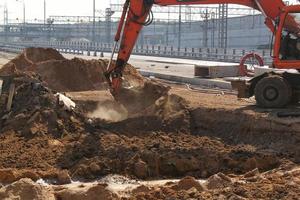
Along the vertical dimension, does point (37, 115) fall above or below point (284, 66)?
below

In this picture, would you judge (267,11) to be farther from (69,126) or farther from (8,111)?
(8,111)

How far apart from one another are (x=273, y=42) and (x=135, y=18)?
339 centimetres

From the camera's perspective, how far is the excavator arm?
12711 mm

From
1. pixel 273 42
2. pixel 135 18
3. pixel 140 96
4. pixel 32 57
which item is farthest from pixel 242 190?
pixel 32 57

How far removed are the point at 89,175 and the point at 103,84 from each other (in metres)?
8.82

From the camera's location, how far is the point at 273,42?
12.7 m

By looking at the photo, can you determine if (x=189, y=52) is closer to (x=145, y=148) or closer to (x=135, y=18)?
(x=135, y=18)

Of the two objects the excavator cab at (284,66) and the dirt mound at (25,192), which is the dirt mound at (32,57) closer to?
the excavator cab at (284,66)

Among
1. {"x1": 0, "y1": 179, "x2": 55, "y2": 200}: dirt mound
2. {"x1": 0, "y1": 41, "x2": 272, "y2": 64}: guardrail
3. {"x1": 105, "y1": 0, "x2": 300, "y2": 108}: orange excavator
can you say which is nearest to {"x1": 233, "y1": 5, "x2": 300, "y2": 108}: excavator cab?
{"x1": 105, "y1": 0, "x2": 300, "y2": 108}: orange excavator

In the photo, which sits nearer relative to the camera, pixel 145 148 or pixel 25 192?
pixel 25 192

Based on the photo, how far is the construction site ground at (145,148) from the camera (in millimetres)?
7684

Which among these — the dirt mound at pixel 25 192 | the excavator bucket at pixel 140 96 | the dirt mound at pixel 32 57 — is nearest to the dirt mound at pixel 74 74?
the dirt mound at pixel 32 57

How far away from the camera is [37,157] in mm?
10352

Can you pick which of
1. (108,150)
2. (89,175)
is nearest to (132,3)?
(108,150)
